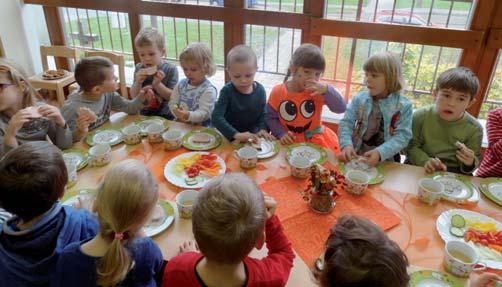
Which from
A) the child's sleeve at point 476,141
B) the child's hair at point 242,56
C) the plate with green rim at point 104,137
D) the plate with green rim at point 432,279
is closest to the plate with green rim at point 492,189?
the child's sleeve at point 476,141

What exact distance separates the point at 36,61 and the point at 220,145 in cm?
304

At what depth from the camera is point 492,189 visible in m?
1.42

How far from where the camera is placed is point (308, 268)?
110cm

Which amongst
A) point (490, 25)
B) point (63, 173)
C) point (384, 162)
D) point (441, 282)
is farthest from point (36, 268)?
point (490, 25)

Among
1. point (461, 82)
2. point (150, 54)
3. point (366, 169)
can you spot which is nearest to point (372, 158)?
point (366, 169)

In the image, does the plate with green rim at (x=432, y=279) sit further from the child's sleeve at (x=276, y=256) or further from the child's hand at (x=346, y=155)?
the child's hand at (x=346, y=155)

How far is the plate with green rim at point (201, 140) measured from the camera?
173cm

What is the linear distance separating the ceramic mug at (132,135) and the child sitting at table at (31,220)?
63cm

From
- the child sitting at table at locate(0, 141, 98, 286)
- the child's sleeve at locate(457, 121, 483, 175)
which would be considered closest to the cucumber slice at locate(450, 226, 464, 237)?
the child's sleeve at locate(457, 121, 483, 175)

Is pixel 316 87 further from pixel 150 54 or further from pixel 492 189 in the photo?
pixel 150 54

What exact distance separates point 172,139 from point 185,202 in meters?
0.47

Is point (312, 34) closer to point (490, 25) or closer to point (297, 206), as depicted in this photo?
point (490, 25)

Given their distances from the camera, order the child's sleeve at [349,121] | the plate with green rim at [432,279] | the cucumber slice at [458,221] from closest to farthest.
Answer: the plate with green rim at [432,279] < the cucumber slice at [458,221] < the child's sleeve at [349,121]

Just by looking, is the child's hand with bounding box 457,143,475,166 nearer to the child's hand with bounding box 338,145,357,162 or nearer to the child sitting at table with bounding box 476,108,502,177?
the child sitting at table with bounding box 476,108,502,177
